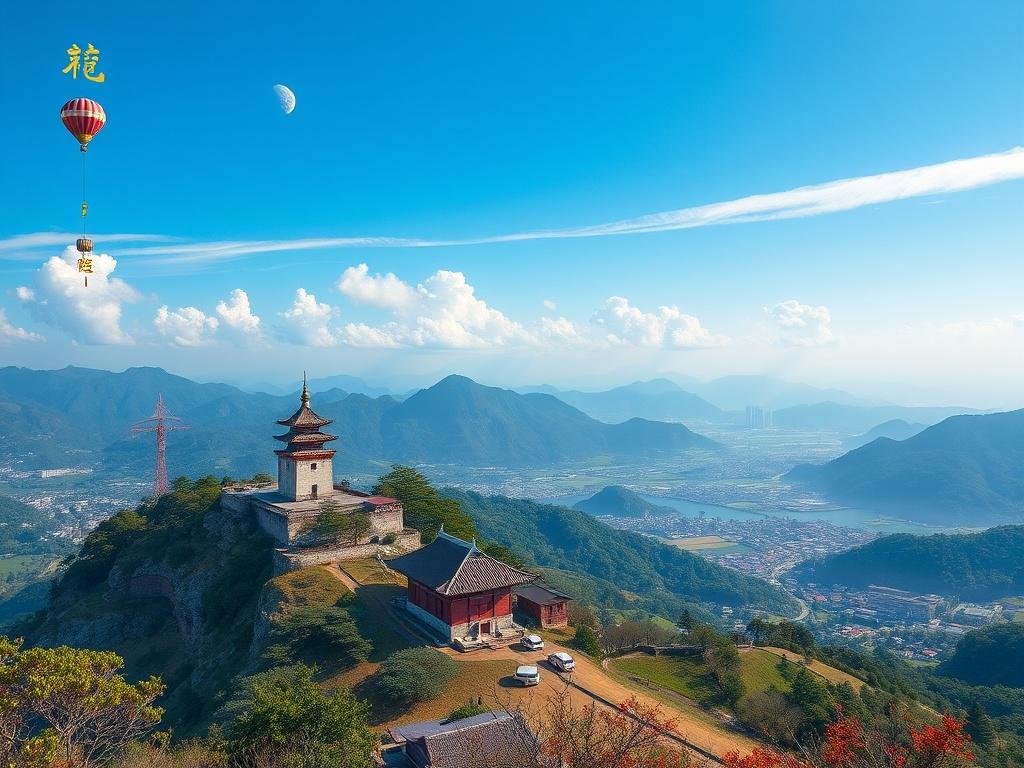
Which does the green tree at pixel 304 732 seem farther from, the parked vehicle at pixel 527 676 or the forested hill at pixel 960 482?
the forested hill at pixel 960 482

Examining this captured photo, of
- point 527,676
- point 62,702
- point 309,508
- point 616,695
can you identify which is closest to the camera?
point 62,702

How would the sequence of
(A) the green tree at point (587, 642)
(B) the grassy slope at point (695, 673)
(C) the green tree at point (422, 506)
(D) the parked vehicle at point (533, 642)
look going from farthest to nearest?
(C) the green tree at point (422, 506), (B) the grassy slope at point (695, 673), (A) the green tree at point (587, 642), (D) the parked vehicle at point (533, 642)

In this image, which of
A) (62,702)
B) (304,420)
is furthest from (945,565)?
(62,702)

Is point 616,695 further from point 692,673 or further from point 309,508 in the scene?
point 309,508

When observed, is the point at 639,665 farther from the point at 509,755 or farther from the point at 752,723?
the point at 509,755

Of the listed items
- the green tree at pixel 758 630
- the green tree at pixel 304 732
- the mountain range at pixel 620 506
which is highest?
the green tree at pixel 304 732

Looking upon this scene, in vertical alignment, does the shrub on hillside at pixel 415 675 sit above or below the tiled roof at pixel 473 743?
below

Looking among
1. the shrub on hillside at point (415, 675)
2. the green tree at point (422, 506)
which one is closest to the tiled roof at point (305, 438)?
the green tree at point (422, 506)

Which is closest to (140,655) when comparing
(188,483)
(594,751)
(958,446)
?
(188,483)
